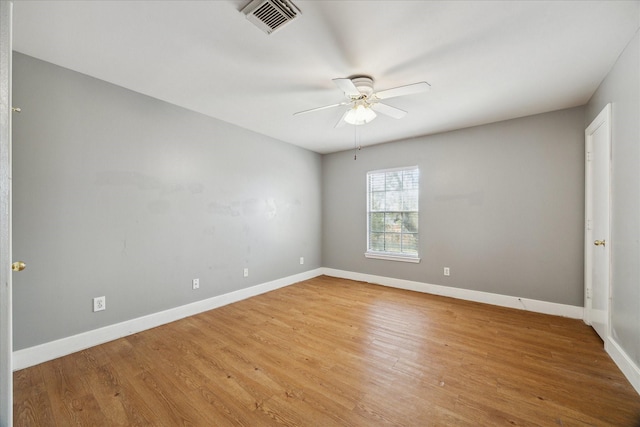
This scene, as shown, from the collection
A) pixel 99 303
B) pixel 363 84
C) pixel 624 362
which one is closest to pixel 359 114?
pixel 363 84

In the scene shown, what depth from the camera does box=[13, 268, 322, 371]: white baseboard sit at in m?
2.16

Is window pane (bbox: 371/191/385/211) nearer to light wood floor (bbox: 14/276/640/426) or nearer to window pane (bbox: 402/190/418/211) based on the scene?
window pane (bbox: 402/190/418/211)

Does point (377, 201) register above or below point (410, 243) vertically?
above

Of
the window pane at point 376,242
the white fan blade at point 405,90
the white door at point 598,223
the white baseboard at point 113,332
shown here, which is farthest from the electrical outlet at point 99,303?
the white door at point 598,223

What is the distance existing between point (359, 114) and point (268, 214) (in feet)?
7.64

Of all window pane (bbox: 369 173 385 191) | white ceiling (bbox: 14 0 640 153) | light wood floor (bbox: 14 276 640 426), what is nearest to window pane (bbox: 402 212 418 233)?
window pane (bbox: 369 173 385 191)

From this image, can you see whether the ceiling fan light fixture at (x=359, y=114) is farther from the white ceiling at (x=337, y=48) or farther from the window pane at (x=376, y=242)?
the window pane at (x=376, y=242)

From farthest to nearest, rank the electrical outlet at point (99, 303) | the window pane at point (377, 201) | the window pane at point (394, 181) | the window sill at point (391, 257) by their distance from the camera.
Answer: the window pane at point (377, 201) < the window pane at point (394, 181) < the window sill at point (391, 257) < the electrical outlet at point (99, 303)

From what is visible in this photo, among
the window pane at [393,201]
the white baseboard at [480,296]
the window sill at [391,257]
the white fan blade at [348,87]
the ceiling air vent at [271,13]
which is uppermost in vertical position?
the ceiling air vent at [271,13]

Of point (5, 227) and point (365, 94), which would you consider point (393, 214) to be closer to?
point (365, 94)

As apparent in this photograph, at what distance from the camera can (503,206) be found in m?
3.60

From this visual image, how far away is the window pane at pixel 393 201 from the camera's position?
4.57m

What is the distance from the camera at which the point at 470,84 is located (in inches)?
102

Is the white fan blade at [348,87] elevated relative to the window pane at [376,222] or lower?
elevated
